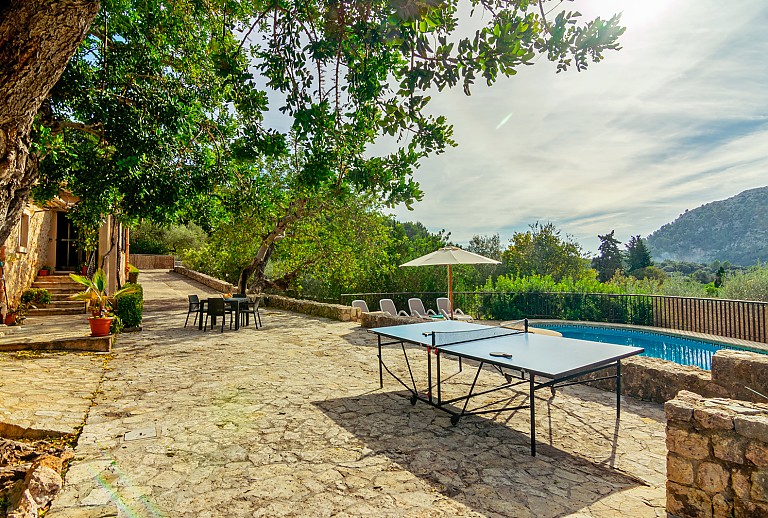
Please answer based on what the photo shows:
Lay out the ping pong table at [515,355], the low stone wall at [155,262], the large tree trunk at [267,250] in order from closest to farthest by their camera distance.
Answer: the ping pong table at [515,355]
the large tree trunk at [267,250]
the low stone wall at [155,262]

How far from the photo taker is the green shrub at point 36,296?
1102 cm

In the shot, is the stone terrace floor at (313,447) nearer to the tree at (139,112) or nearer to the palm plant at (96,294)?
the palm plant at (96,294)

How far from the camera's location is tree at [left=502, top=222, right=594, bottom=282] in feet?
74.9

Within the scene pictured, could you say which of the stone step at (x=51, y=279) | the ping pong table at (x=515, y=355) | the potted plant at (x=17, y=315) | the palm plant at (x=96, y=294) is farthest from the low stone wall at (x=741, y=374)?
the stone step at (x=51, y=279)

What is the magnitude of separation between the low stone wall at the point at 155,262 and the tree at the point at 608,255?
39260 millimetres

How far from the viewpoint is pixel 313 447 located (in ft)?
12.5

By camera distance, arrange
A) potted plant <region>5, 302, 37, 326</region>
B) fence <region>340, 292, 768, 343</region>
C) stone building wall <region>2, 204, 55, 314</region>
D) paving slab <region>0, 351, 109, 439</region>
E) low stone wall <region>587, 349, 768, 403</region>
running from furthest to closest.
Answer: fence <region>340, 292, 768, 343</region> → stone building wall <region>2, 204, 55, 314</region> → potted plant <region>5, 302, 37, 326</region> → low stone wall <region>587, 349, 768, 403</region> → paving slab <region>0, 351, 109, 439</region>

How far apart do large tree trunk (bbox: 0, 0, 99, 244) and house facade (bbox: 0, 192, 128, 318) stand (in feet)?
29.3

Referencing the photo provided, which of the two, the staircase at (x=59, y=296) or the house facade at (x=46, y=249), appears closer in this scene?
the house facade at (x=46, y=249)

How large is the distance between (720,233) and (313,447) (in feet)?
380

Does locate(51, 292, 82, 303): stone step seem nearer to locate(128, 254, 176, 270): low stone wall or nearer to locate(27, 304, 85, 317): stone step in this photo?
locate(27, 304, 85, 317): stone step

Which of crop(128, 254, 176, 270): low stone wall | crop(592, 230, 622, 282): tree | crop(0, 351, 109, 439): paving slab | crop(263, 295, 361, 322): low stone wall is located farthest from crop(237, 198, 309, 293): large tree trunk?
crop(592, 230, 622, 282): tree

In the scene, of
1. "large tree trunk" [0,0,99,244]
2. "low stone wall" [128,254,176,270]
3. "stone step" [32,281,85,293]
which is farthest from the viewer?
"low stone wall" [128,254,176,270]

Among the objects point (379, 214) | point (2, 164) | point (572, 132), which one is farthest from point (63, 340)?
point (572, 132)
